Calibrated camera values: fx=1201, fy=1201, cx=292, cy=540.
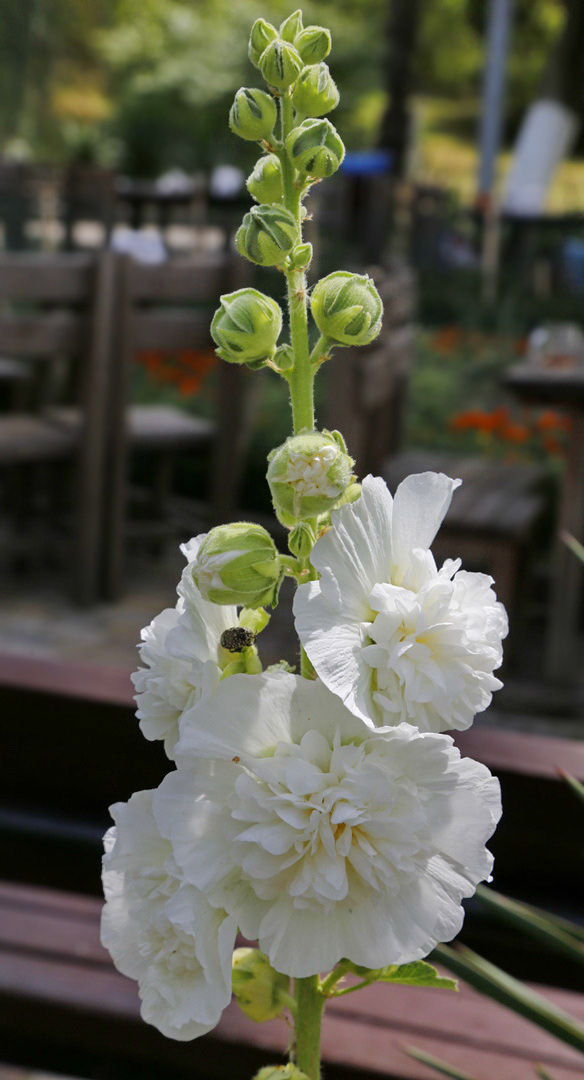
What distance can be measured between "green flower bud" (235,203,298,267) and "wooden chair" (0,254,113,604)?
3800 millimetres

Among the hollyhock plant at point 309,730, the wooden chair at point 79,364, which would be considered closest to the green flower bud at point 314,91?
the hollyhock plant at point 309,730

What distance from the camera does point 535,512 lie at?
3.82 metres

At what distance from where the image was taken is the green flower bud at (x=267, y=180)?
587mm

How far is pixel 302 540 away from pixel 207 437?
14.2ft

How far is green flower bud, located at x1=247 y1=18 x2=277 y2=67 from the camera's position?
1.94ft

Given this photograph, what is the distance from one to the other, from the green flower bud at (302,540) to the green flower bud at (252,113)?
0.19 metres

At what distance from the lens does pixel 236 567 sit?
0.54 m

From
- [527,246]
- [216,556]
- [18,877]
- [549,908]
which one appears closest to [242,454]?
[18,877]

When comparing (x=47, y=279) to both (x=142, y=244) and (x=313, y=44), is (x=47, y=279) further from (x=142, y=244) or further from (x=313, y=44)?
(x=142, y=244)

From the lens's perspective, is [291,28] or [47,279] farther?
[47,279]

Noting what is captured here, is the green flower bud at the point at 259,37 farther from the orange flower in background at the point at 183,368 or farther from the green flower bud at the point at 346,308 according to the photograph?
the orange flower in background at the point at 183,368

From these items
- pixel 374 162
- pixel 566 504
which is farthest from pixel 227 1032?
pixel 374 162

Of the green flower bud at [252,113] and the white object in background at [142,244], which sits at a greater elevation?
the green flower bud at [252,113]

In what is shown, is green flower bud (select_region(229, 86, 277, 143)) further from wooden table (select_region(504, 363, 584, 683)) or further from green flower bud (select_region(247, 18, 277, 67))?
wooden table (select_region(504, 363, 584, 683))
